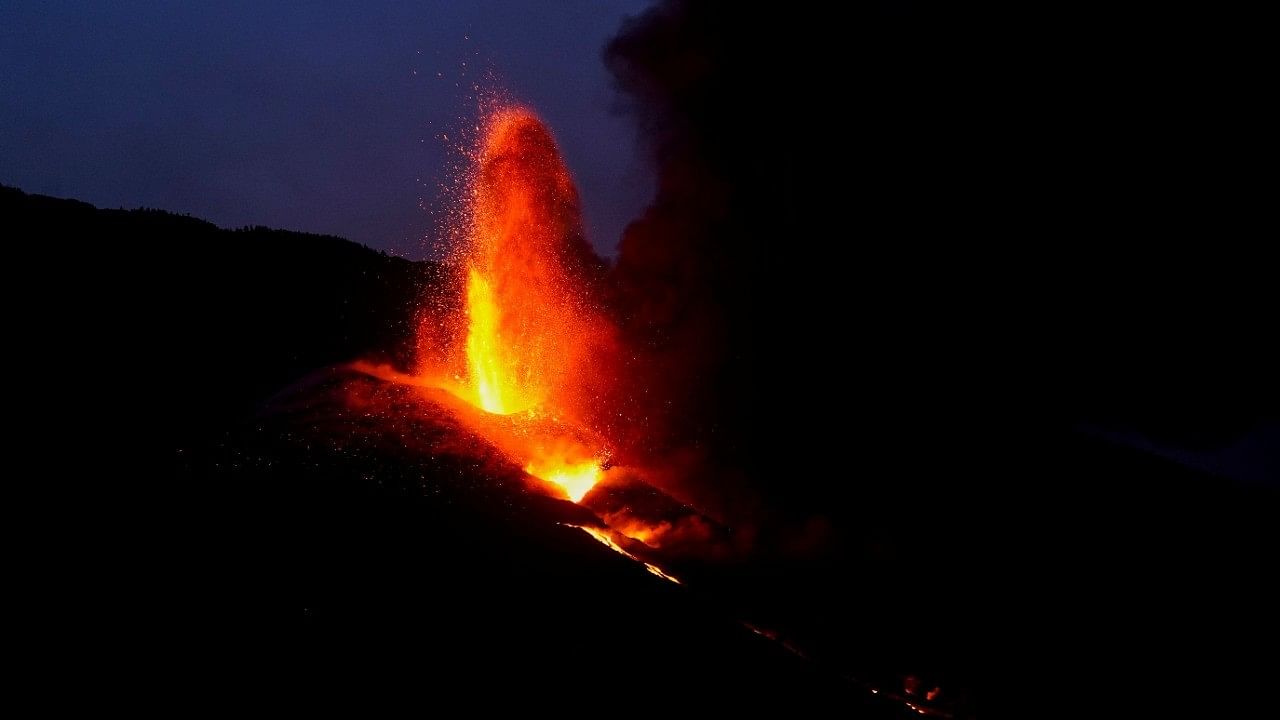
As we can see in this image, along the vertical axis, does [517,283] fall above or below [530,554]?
above

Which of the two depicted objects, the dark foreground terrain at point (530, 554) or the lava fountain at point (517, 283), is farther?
the lava fountain at point (517, 283)

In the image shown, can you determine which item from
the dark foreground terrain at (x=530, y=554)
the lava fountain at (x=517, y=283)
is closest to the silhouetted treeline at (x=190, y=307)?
the dark foreground terrain at (x=530, y=554)

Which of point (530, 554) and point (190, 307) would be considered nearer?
point (530, 554)

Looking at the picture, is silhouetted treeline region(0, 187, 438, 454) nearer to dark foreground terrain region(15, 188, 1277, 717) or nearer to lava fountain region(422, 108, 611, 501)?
dark foreground terrain region(15, 188, 1277, 717)

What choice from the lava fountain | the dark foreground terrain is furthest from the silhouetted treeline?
the lava fountain

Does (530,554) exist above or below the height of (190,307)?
below

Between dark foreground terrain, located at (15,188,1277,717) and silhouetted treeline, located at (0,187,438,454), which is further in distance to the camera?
silhouetted treeline, located at (0,187,438,454)

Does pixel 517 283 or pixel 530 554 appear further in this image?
pixel 517 283

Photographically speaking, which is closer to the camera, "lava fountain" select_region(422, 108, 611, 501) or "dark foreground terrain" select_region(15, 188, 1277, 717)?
"dark foreground terrain" select_region(15, 188, 1277, 717)

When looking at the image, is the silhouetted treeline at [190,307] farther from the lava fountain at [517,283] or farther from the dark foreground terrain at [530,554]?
the lava fountain at [517,283]

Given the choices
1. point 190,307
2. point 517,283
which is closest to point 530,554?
point 517,283

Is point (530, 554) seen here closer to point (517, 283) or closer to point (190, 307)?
point (517, 283)
